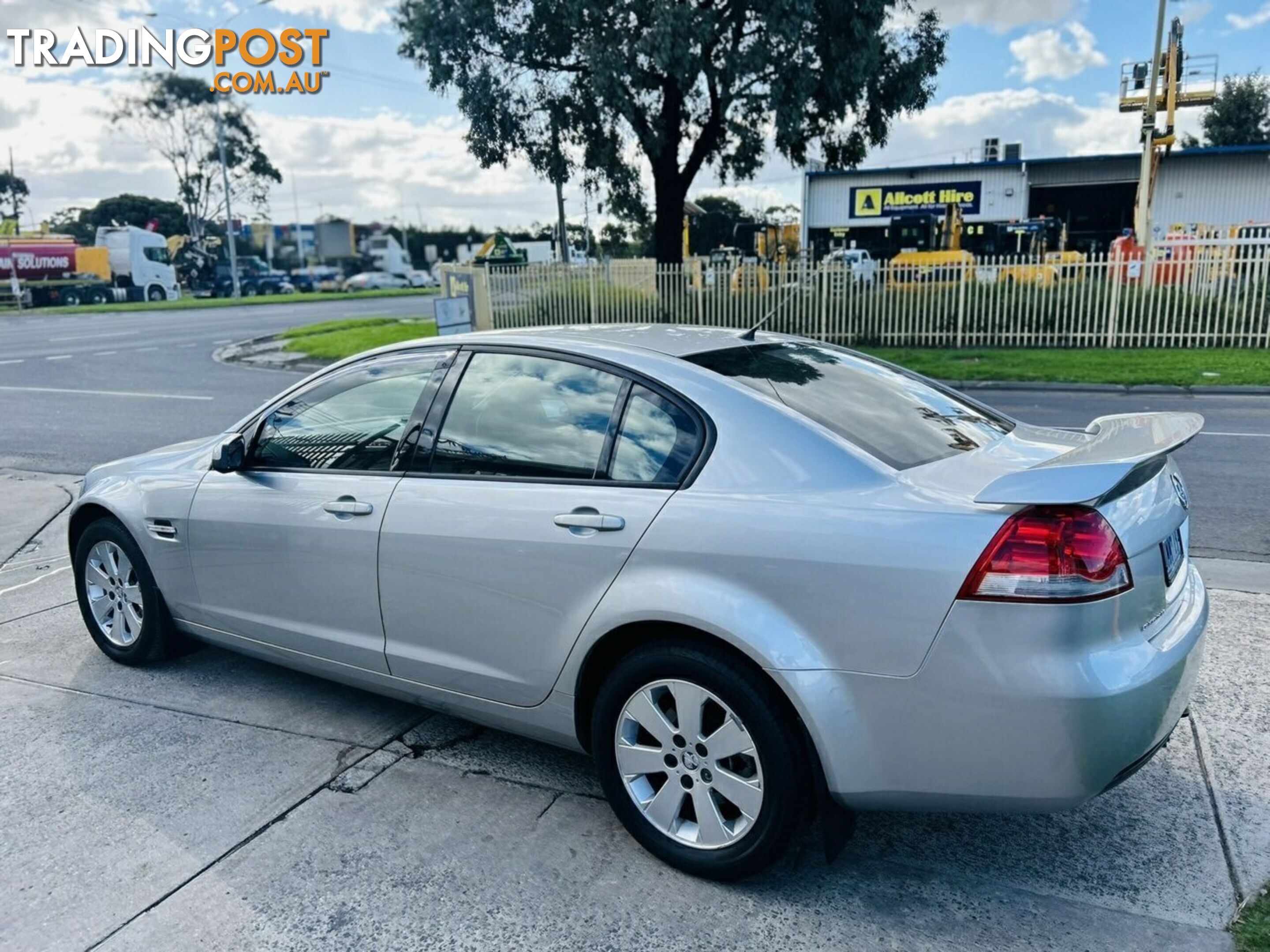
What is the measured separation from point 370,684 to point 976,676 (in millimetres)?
2187

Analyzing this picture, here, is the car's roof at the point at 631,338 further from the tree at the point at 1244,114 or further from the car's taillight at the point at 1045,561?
the tree at the point at 1244,114

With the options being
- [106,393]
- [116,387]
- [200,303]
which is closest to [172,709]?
[106,393]

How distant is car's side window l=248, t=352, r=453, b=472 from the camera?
12.0 ft

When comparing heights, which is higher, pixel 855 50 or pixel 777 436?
pixel 855 50

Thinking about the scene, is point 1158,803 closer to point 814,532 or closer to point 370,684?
point 814,532

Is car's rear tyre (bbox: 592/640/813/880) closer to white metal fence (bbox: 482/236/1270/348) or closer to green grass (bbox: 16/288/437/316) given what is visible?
white metal fence (bbox: 482/236/1270/348)

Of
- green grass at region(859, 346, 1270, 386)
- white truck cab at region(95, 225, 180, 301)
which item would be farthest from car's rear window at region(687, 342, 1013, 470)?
white truck cab at region(95, 225, 180, 301)

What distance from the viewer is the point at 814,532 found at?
265 cm

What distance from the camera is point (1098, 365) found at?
1469cm

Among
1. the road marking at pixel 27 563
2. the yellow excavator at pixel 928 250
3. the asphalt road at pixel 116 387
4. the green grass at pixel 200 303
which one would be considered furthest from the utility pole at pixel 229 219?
the road marking at pixel 27 563

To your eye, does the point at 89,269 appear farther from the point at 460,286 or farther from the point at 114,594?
the point at 114,594

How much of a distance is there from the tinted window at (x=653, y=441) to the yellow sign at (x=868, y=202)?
134 feet

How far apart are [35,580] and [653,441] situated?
4687 mm

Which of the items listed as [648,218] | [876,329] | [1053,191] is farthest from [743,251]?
[876,329]
